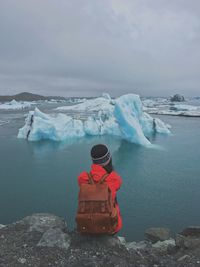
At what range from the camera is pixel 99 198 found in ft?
7.89

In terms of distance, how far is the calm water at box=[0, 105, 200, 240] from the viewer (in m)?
7.15

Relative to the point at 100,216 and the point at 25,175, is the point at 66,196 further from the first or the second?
the point at 100,216

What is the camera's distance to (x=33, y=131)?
1788 cm

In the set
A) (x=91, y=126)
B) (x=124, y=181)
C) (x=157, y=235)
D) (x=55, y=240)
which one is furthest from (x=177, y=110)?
(x=55, y=240)

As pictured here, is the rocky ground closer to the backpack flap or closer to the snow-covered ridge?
the backpack flap

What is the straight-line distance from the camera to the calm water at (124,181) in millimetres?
7152

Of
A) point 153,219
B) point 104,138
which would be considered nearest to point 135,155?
point 104,138

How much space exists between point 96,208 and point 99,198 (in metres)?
0.09

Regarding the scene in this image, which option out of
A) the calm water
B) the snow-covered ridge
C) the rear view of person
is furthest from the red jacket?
the snow-covered ridge

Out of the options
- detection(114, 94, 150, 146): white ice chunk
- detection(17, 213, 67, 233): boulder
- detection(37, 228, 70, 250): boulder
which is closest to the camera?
detection(37, 228, 70, 250): boulder

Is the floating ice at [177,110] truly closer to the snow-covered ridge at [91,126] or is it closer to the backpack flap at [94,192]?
the snow-covered ridge at [91,126]

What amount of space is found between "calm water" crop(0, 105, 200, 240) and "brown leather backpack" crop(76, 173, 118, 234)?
155 inches

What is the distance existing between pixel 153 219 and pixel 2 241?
181 inches

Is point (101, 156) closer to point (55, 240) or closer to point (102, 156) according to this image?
point (102, 156)
